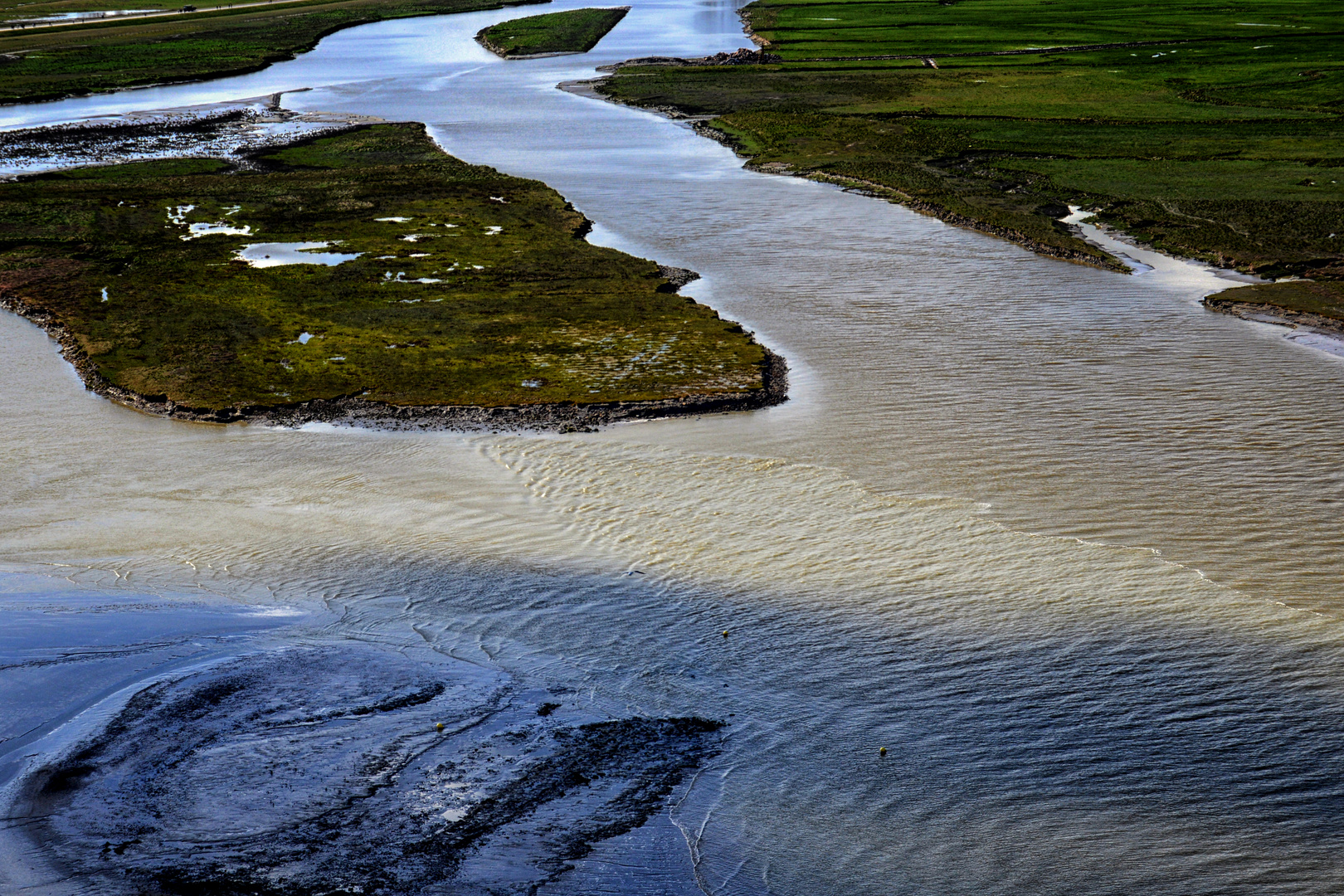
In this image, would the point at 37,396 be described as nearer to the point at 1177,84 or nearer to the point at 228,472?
the point at 228,472

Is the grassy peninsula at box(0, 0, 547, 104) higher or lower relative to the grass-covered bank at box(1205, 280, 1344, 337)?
higher

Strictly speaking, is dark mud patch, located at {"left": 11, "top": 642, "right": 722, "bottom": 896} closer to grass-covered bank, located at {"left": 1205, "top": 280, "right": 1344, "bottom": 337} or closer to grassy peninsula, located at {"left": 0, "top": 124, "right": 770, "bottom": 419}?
grassy peninsula, located at {"left": 0, "top": 124, "right": 770, "bottom": 419}

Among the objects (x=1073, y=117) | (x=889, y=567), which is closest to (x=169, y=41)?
(x=1073, y=117)

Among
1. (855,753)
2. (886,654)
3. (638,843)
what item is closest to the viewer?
(638,843)

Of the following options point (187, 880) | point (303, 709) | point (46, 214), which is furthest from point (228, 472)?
point (46, 214)

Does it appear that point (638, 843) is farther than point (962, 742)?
No

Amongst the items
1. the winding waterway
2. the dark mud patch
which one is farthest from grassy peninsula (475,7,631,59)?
the dark mud patch
